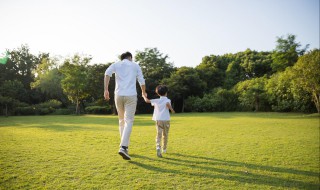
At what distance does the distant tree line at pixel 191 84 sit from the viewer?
2620cm

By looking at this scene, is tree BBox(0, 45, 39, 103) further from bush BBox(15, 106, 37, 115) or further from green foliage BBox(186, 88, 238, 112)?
green foliage BBox(186, 88, 238, 112)

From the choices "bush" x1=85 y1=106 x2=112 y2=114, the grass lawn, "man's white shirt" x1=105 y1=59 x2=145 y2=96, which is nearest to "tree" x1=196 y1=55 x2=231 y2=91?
"bush" x1=85 y1=106 x2=112 y2=114

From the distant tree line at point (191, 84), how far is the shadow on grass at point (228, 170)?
1988 cm

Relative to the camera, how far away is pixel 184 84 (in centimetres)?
3653

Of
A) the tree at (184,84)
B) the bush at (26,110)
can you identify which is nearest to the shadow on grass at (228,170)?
the tree at (184,84)

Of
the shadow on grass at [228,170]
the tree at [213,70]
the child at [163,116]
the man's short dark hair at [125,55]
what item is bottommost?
the shadow on grass at [228,170]

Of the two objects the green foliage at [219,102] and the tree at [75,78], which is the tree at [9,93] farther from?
the green foliage at [219,102]

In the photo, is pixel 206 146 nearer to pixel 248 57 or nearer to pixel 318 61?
pixel 318 61

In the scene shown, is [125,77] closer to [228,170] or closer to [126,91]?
[126,91]

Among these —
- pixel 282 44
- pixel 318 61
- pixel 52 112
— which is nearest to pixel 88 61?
pixel 52 112

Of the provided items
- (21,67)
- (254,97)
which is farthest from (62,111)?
(254,97)

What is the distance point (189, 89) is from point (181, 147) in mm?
30910

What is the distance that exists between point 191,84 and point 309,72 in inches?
736

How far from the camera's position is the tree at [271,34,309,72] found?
140ft
